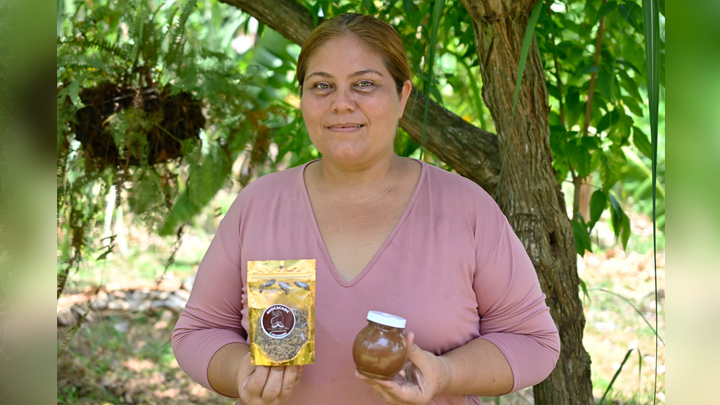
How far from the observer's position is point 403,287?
1609mm

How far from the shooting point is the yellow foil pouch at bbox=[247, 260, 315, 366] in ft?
4.32

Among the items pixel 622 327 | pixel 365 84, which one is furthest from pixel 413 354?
pixel 622 327

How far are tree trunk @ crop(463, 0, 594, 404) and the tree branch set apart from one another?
83mm

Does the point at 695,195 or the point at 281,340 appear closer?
the point at 695,195

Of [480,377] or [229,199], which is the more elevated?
[229,199]

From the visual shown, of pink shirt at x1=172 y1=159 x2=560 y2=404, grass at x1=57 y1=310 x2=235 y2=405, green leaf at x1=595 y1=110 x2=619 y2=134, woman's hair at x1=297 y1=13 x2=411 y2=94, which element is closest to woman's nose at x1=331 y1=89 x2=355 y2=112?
woman's hair at x1=297 y1=13 x2=411 y2=94

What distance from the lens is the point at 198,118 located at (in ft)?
9.02

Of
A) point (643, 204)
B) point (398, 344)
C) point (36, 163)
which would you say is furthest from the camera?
point (643, 204)

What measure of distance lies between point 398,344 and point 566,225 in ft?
3.99

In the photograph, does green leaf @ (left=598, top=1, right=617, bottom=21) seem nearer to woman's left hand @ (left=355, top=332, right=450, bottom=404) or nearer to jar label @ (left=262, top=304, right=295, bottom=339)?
woman's left hand @ (left=355, top=332, right=450, bottom=404)

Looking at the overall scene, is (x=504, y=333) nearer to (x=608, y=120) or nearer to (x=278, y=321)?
(x=278, y=321)

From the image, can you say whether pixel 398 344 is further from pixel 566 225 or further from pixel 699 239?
pixel 566 225

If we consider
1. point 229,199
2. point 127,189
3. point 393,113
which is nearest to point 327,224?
point 393,113

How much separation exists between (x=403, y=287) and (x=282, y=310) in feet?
1.26
